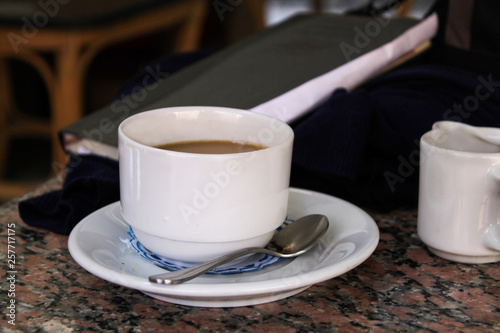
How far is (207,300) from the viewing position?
1.59ft

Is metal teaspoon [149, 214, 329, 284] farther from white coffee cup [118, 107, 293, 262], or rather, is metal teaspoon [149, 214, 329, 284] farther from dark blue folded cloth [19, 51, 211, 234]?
dark blue folded cloth [19, 51, 211, 234]

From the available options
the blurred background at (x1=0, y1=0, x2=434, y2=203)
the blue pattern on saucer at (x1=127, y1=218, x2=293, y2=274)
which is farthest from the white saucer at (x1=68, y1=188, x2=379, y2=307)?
the blurred background at (x1=0, y1=0, x2=434, y2=203)

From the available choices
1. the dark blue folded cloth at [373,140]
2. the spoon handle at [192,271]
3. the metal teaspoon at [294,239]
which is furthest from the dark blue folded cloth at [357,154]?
the spoon handle at [192,271]

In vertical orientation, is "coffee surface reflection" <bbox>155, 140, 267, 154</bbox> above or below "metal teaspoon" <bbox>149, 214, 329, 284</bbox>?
above

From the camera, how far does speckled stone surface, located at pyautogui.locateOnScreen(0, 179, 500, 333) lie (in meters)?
0.47

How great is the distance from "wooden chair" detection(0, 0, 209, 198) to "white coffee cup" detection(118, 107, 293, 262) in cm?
123

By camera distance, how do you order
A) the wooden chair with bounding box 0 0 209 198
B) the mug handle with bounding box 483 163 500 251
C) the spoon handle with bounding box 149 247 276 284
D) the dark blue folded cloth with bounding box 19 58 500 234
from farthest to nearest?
the wooden chair with bounding box 0 0 209 198 < the dark blue folded cloth with bounding box 19 58 500 234 < the mug handle with bounding box 483 163 500 251 < the spoon handle with bounding box 149 247 276 284

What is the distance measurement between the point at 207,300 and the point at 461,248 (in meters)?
0.24

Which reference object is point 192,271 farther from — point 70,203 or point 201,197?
point 70,203

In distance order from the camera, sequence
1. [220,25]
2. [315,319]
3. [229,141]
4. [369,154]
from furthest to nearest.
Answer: [220,25]
[369,154]
[229,141]
[315,319]

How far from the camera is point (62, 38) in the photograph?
1705 millimetres

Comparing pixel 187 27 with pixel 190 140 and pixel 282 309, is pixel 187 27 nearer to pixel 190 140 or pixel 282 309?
pixel 190 140

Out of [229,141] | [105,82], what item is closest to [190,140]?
[229,141]

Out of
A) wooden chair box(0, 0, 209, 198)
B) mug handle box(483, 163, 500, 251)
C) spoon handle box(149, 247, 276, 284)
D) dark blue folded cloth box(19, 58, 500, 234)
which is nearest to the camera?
spoon handle box(149, 247, 276, 284)
